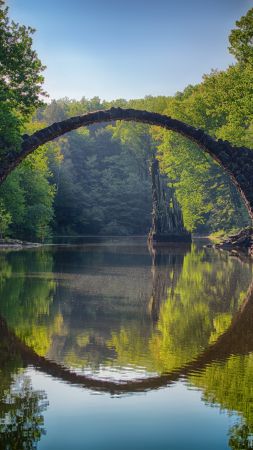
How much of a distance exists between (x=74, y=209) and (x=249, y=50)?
4400cm

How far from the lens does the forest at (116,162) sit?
3144 cm

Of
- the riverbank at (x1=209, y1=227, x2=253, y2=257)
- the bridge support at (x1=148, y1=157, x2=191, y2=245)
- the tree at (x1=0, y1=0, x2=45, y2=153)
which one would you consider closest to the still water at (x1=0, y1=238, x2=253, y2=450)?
the tree at (x1=0, y1=0, x2=45, y2=153)

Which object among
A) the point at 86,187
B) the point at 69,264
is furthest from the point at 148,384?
the point at 86,187

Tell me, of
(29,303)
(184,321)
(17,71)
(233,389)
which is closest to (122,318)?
(184,321)

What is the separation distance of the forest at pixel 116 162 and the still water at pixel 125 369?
15742 millimetres

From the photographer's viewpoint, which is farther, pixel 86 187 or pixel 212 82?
pixel 86 187

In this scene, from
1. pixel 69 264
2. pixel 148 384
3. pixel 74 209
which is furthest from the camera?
pixel 74 209

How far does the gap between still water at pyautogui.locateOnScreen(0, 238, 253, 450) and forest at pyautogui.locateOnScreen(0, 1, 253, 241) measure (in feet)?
51.6

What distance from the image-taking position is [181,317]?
1395 centimetres

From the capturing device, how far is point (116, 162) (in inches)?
4026

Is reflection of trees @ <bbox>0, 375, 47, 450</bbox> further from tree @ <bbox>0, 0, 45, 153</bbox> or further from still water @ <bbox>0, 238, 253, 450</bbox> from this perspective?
tree @ <bbox>0, 0, 45, 153</bbox>

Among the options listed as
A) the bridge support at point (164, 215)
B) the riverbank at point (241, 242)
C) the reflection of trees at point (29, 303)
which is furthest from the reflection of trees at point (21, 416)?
the bridge support at point (164, 215)

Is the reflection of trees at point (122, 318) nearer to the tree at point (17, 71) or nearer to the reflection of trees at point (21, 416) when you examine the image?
the reflection of trees at point (21, 416)

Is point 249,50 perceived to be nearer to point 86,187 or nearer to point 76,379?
point 76,379
